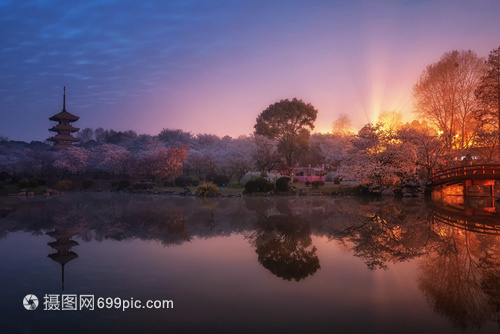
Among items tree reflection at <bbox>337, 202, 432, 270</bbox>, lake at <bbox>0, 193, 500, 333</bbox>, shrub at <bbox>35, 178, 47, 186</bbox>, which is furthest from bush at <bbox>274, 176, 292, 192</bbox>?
shrub at <bbox>35, 178, 47, 186</bbox>

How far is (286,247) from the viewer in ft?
44.1

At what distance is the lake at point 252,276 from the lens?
7.20 metres

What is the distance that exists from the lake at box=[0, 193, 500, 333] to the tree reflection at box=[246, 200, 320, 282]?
0.22 ft

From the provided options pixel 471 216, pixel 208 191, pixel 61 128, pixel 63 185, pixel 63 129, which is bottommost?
pixel 471 216

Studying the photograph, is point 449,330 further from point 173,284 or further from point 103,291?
point 103,291

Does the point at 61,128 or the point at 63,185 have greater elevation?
the point at 61,128

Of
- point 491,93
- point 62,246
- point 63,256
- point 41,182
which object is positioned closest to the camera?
point 63,256

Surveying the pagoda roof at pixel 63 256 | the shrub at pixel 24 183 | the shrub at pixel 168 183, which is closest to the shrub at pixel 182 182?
the shrub at pixel 168 183

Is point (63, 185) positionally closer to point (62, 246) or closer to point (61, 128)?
point (61, 128)

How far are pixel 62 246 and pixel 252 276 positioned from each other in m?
9.05

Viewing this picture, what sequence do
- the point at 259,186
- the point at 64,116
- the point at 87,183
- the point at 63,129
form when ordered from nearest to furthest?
the point at 259,186
the point at 87,183
the point at 64,116
the point at 63,129

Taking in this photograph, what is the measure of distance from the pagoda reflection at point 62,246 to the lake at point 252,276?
44mm

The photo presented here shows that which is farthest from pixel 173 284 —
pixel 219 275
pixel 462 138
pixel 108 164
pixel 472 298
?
pixel 108 164

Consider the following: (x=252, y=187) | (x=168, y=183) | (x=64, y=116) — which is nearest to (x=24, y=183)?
(x=168, y=183)
